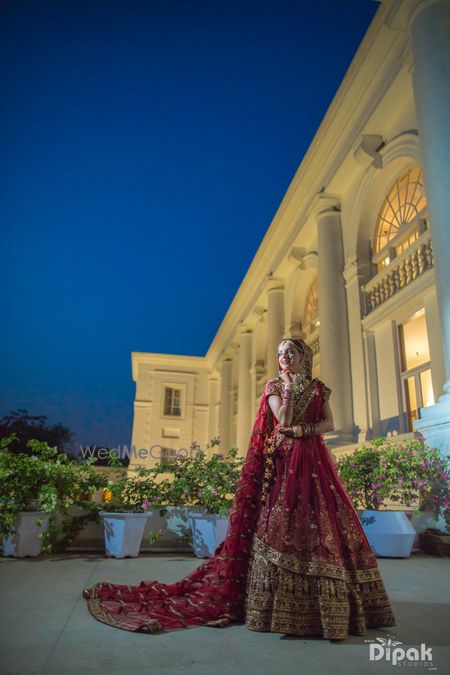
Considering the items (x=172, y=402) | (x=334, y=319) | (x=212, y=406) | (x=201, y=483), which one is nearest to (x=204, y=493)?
(x=201, y=483)

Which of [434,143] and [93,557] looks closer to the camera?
[93,557]

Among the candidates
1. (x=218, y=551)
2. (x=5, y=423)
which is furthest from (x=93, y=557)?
(x=5, y=423)

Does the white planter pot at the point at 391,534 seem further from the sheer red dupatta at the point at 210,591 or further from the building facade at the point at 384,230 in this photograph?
the sheer red dupatta at the point at 210,591

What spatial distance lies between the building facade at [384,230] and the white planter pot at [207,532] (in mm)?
2747

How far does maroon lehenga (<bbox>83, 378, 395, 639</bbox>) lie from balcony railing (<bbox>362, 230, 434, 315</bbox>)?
5845mm

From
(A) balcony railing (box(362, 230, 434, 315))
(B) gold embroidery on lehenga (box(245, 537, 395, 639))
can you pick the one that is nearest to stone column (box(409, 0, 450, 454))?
(A) balcony railing (box(362, 230, 434, 315))

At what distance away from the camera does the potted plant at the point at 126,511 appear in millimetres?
4934

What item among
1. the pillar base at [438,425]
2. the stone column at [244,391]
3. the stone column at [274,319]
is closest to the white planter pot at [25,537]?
the pillar base at [438,425]

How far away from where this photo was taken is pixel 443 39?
6.74m

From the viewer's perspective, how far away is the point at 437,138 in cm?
639

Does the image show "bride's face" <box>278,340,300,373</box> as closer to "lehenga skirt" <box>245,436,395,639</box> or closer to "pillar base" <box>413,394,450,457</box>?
"lehenga skirt" <box>245,436,395,639</box>

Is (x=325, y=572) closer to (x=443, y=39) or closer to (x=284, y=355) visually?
(x=284, y=355)

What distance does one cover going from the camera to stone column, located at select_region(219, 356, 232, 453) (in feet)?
75.1

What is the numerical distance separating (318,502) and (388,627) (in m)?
0.70
